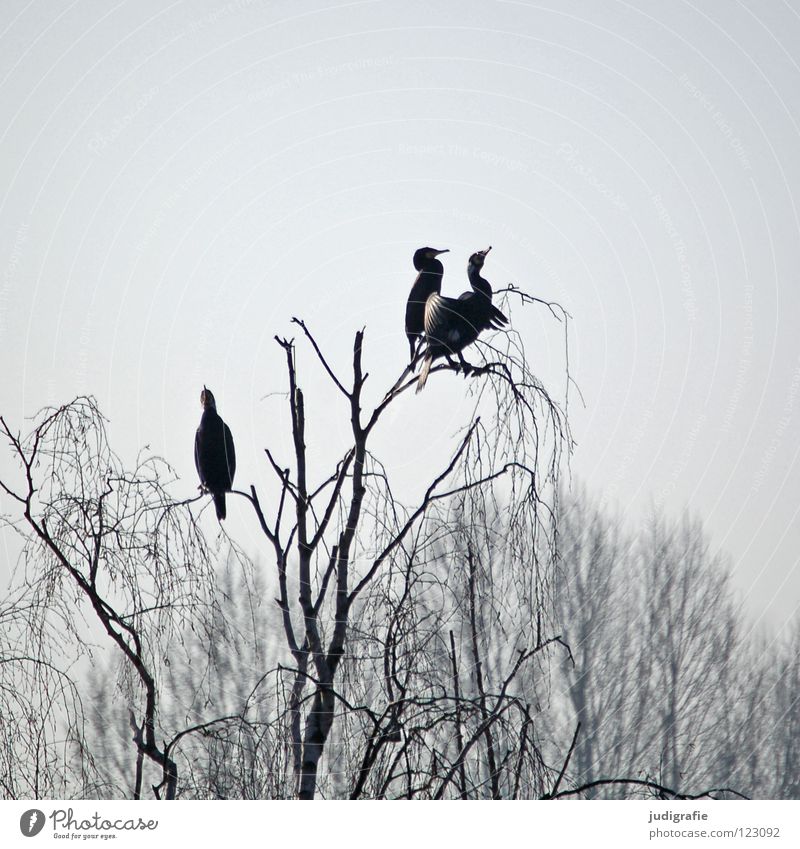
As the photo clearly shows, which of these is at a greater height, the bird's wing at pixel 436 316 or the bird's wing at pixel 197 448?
the bird's wing at pixel 436 316

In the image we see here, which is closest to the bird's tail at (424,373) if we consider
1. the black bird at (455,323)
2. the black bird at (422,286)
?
the black bird at (455,323)

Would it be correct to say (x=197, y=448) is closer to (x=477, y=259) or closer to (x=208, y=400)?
(x=208, y=400)

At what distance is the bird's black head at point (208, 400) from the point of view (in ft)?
7.00

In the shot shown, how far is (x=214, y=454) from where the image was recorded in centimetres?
207

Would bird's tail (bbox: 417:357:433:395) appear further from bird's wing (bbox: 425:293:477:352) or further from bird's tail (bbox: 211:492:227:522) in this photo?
bird's tail (bbox: 211:492:227:522)

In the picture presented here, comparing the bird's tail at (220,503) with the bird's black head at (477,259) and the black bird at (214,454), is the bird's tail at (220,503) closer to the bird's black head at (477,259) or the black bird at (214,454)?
the black bird at (214,454)

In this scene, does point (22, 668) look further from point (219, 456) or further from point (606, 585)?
point (606, 585)

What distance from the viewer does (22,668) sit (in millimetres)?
1634

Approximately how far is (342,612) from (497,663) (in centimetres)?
80

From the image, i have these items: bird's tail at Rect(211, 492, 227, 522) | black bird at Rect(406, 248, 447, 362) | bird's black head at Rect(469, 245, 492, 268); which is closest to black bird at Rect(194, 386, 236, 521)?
bird's tail at Rect(211, 492, 227, 522)

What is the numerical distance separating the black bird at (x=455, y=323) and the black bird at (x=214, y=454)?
18.9 inches

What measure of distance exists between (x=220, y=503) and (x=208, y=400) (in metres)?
0.26

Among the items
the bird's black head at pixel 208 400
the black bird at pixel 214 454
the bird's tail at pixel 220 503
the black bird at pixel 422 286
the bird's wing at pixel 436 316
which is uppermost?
the black bird at pixel 422 286
